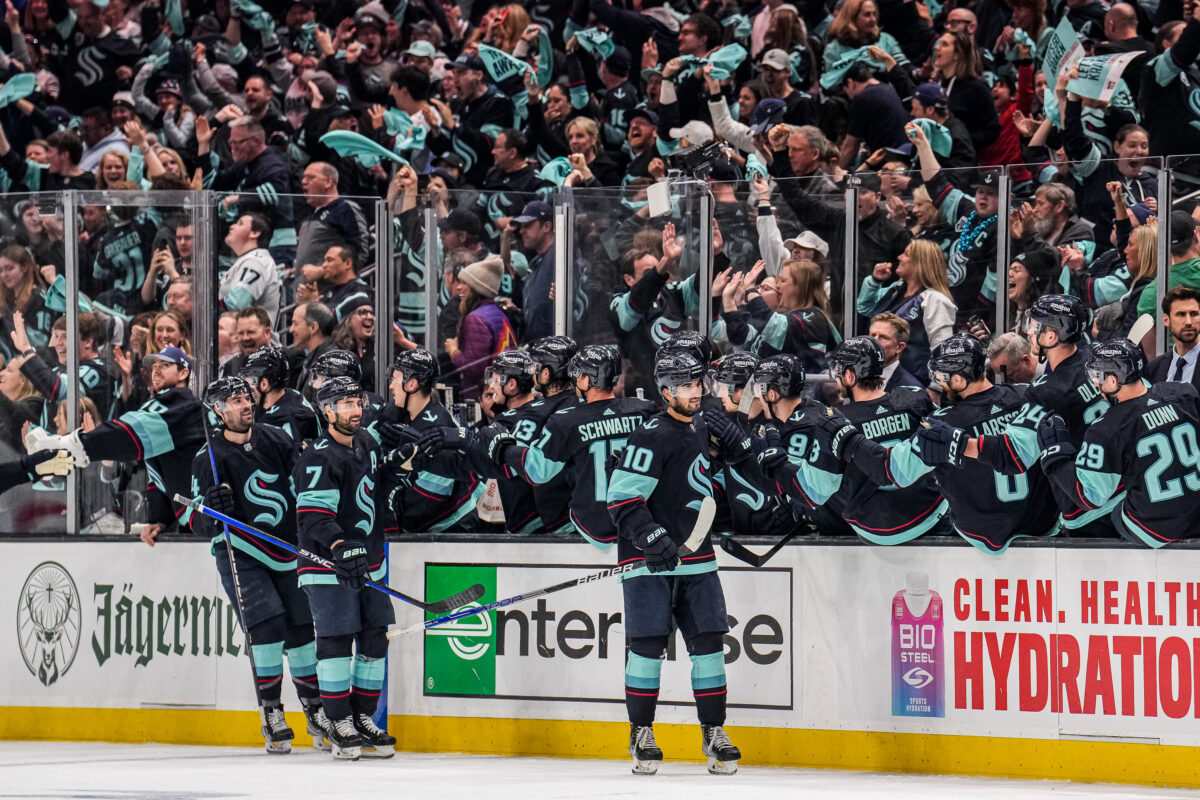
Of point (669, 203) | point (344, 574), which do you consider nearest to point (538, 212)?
point (669, 203)

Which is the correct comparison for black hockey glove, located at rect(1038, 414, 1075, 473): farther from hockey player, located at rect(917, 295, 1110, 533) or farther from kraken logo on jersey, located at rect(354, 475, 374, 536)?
kraken logo on jersey, located at rect(354, 475, 374, 536)

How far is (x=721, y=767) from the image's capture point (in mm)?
7484

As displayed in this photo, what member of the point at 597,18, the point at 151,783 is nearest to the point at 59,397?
the point at 151,783

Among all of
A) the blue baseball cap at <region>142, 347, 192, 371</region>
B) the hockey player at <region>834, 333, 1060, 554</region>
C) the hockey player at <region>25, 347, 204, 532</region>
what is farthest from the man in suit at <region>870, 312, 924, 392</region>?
the blue baseball cap at <region>142, 347, 192, 371</region>

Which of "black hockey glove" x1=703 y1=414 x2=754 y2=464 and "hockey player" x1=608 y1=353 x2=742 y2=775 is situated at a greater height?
"black hockey glove" x1=703 y1=414 x2=754 y2=464

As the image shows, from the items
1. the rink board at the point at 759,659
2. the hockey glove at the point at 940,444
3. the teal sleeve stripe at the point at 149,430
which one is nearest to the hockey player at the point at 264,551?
the teal sleeve stripe at the point at 149,430

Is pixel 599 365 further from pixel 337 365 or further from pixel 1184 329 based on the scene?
pixel 1184 329

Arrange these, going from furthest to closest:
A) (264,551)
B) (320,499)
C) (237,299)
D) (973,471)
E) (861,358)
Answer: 1. (237,299)
2. (264,551)
3. (320,499)
4. (861,358)
5. (973,471)

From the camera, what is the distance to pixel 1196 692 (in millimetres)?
6957

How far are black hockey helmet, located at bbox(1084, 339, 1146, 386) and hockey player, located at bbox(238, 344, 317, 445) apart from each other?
3693mm

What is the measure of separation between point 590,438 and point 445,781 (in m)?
1.57

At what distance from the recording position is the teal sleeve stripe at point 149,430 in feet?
28.5

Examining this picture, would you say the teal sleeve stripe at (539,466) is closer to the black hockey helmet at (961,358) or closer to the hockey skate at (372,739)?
the hockey skate at (372,739)

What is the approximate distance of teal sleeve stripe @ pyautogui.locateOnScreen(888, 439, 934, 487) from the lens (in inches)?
294
